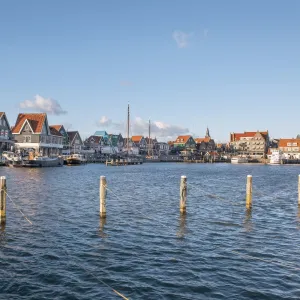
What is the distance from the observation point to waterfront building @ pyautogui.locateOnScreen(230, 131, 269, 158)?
606 feet

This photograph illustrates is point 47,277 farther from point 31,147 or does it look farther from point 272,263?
point 31,147

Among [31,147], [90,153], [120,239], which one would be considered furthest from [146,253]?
[90,153]

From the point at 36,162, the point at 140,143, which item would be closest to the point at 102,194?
the point at 36,162

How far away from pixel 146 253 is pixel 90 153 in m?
142

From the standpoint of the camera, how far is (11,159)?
278 ft

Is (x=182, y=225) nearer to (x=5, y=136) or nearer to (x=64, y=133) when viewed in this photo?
(x=5, y=136)

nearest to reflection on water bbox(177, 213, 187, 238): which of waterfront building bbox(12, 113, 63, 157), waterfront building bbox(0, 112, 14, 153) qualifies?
waterfront building bbox(0, 112, 14, 153)

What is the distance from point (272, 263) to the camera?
14320mm

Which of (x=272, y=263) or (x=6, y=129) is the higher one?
(x=6, y=129)

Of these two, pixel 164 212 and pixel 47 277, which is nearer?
pixel 47 277

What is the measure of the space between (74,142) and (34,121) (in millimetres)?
37962

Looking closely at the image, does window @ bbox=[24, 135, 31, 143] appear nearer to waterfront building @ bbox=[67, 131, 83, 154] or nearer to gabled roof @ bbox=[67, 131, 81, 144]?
waterfront building @ bbox=[67, 131, 83, 154]

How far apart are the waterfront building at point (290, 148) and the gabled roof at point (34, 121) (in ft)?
386

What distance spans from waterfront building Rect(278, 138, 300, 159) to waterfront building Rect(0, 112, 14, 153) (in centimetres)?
12647
